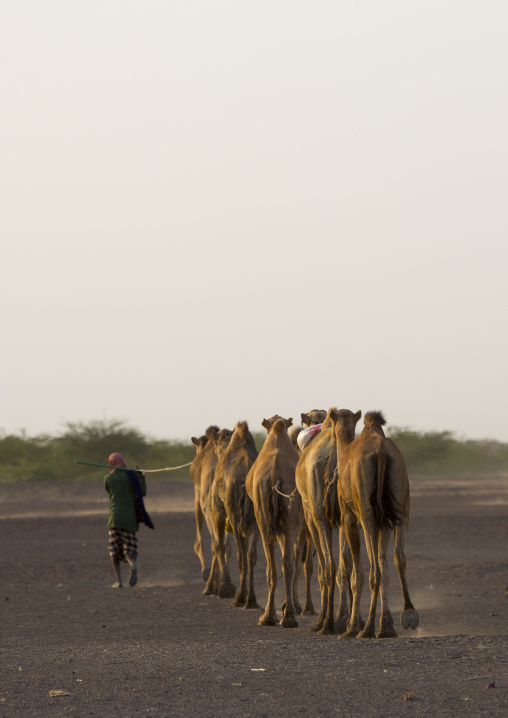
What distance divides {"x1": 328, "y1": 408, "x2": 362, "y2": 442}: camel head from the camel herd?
0.01 metres

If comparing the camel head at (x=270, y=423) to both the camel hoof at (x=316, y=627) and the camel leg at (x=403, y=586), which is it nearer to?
the camel hoof at (x=316, y=627)

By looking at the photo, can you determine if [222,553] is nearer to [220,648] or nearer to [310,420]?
[310,420]

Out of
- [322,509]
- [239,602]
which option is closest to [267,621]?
[322,509]

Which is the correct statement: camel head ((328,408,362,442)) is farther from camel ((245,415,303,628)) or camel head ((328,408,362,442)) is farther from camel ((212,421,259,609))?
camel ((212,421,259,609))

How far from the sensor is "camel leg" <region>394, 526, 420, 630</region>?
33.7 feet

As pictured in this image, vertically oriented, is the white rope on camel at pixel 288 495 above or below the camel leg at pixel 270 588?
above

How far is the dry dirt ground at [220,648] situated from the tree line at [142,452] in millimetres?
31759

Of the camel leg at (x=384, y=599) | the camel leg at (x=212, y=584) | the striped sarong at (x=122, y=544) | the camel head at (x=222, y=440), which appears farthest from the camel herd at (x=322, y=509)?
the striped sarong at (x=122, y=544)

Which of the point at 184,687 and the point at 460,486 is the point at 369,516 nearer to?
the point at 184,687

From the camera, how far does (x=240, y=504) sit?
568 inches

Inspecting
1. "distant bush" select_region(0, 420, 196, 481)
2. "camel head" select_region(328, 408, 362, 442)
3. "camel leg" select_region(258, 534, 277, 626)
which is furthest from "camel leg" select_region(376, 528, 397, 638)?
"distant bush" select_region(0, 420, 196, 481)

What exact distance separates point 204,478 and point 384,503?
622 centimetres

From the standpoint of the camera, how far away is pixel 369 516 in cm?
1080

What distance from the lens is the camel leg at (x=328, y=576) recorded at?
455 inches
